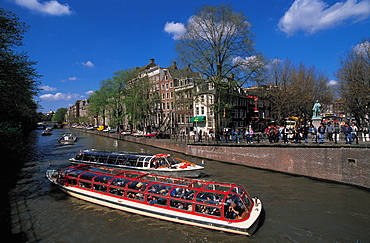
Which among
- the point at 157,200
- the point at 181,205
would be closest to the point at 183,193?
the point at 181,205

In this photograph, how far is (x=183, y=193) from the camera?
11.4 m

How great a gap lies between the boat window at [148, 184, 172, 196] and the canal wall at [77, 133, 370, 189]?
11.8 metres

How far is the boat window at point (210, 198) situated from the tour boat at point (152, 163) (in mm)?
6994

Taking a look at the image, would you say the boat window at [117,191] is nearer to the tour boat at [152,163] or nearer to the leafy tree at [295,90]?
the tour boat at [152,163]

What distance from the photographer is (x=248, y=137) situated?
76.4 ft

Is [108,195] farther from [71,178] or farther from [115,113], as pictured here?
[115,113]

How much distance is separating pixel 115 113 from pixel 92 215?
60823mm

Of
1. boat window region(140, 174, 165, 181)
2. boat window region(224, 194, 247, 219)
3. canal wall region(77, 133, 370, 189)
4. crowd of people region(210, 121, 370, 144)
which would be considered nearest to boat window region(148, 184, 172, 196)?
boat window region(140, 174, 165, 181)

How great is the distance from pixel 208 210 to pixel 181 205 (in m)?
1.44

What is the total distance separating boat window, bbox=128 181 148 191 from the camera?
12.7 metres

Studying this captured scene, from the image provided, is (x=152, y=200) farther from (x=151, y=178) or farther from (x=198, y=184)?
(x=198, y=184)

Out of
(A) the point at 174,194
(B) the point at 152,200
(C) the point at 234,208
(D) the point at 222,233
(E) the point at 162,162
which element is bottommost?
(D) the point at 222,233

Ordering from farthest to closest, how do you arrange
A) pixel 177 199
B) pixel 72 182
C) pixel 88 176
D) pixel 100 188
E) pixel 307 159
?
1. pixel 307 159
2. pixel 72 182
3. pixel 88 176
4. pixel 100 188
5. pixel 177 199

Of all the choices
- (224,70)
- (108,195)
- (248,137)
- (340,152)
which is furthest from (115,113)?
(340,152)
